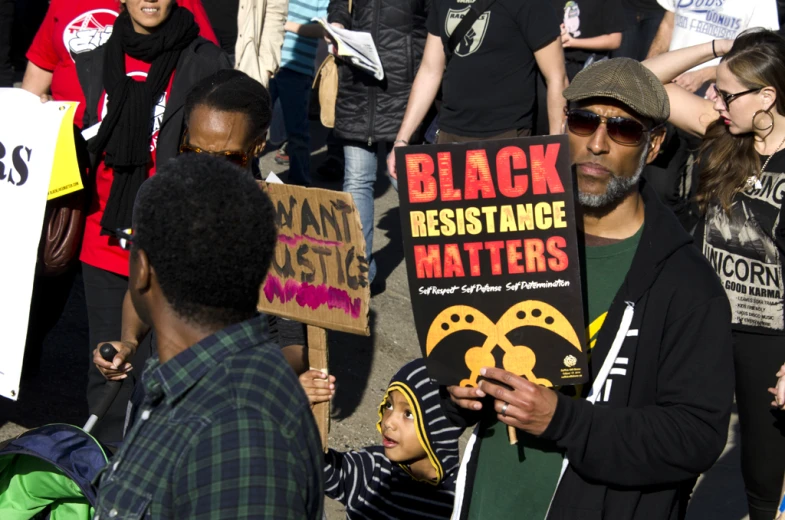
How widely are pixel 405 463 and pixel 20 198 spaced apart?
196 centimetres

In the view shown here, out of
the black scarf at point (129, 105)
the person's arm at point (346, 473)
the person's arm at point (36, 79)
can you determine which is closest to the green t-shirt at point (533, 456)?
the person's arm at point (346, 473)

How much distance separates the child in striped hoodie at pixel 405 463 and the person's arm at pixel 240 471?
5.47 feet

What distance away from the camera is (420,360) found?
340 cm

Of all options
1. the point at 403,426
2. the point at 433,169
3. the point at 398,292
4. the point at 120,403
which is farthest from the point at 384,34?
the point at 433,169

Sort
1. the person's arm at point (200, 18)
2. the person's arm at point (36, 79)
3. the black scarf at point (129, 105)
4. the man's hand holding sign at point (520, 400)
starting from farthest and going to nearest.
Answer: the person's arm at point (36, 79) → the person's arm at point (200, 18) → the black scarf at point (129, 105) → the man's hand holding sign at point (520, 400)

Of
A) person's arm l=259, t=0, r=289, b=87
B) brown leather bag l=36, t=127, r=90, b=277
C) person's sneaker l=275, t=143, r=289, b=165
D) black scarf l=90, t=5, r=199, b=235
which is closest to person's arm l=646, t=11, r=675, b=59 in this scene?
person's arm l=259, t=0, r=289, b=87

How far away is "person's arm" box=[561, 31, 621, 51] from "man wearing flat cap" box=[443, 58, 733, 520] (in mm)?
4078

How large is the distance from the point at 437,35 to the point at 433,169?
351cm

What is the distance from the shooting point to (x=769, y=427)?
3943mm

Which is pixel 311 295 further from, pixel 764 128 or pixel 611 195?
pixel 764 128

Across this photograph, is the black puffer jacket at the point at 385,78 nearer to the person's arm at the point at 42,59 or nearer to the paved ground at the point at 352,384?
the paved ground at the point at 352,384

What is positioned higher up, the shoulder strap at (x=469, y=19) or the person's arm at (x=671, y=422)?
the shoulder strap at (x=469, y=19)

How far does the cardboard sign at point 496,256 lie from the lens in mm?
2619

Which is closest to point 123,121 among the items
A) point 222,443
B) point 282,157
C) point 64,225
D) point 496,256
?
point 64,225
